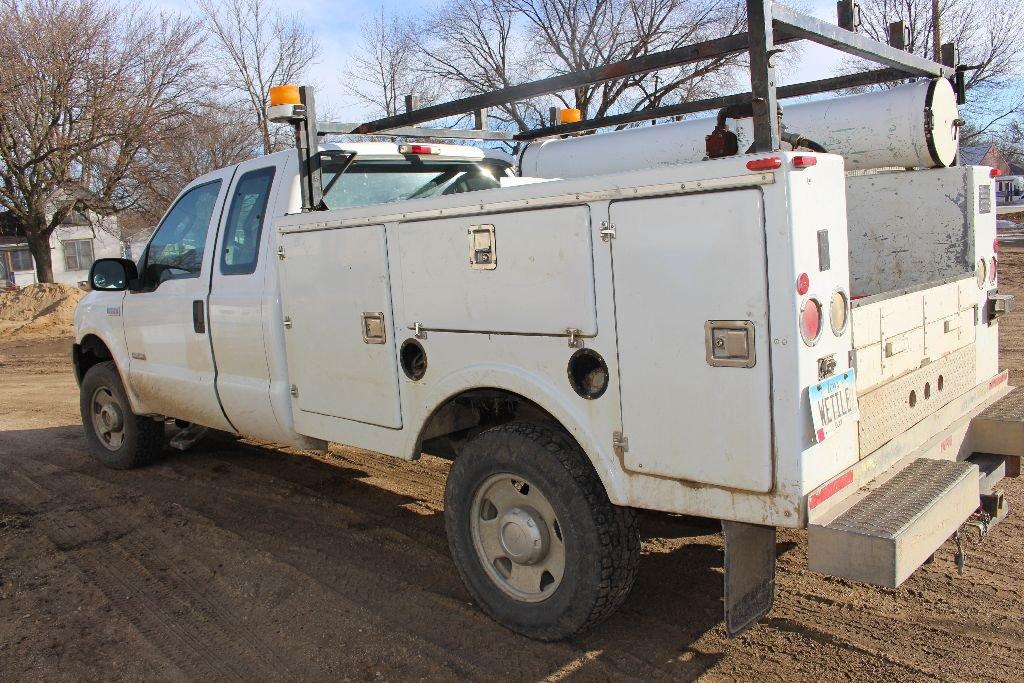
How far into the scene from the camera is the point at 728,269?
2814mm

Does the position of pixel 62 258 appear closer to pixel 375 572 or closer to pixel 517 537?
pixel 375 572

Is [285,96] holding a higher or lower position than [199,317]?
higher

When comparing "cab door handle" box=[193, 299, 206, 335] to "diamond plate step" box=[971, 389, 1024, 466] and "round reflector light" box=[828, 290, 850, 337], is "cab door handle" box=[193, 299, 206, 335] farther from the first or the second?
"diamond plate step" box=[971, 389, 1024, 466]

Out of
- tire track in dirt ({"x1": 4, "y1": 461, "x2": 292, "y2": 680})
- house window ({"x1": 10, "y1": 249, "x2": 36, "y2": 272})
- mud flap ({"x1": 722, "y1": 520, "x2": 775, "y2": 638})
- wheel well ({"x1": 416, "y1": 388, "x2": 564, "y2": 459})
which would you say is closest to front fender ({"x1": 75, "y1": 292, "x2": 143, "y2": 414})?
tire track in dirt ({"x1": 4, "y1": 461, "x2": 292, "y2": 680})

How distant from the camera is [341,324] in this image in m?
4.36

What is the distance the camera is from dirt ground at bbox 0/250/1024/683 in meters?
3.45

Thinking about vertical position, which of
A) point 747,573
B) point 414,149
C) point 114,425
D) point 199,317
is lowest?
point 747,573

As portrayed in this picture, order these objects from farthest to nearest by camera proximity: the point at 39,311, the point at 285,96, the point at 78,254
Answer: the point at 78,254 → the point at 39,311 → the point at 285,96

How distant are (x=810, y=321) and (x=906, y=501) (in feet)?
2.64

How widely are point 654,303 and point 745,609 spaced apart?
1174mm

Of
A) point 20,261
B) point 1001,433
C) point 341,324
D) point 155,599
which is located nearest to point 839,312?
point 1001,433

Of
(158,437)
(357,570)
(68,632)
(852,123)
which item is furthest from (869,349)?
(158,437)

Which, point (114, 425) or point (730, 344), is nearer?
point (730, 344)

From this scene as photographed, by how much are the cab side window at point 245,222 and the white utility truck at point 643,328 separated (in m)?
0.02
